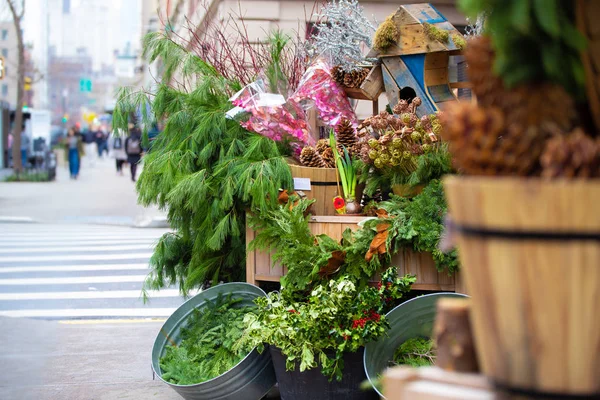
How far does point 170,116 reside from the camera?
16.0ft

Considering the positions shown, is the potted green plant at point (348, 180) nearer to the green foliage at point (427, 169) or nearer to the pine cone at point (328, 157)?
the pine cone at point (328, 157)

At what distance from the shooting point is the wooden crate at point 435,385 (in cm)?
164

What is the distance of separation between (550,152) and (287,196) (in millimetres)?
3005

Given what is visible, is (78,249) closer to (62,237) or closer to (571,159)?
(62,237)

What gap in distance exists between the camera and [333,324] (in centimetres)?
375

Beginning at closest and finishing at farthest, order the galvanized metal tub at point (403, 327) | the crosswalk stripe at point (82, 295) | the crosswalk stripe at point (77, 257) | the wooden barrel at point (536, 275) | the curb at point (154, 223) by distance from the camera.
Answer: the wooden barrel at point (536, 275) < the galvanized metal tub at point (403, 327) < the crosswalk stripe at point (82, 295) < the crosswalk stripe at point (77, 257) < the curb at point (154, 223)

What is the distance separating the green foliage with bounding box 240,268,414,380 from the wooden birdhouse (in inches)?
51.7

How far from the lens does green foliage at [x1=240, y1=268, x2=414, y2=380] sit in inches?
146

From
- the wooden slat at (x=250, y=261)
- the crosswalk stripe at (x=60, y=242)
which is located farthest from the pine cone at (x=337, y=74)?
the crosswalk stripe at (x=60, y=242)

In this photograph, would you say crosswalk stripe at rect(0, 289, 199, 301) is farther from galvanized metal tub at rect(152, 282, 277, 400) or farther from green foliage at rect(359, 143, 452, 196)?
green foliage at rect(359, 143, 452, 196)

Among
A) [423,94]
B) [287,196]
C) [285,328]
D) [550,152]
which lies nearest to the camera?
[550,152]

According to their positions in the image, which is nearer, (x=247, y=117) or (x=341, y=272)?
(x=341, y=272)

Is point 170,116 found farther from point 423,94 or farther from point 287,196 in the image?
point 423,94

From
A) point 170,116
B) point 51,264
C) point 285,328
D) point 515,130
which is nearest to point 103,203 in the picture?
point 51,264
